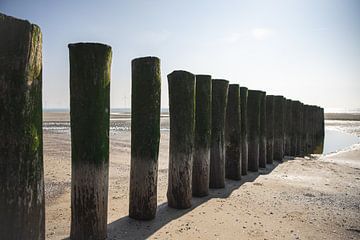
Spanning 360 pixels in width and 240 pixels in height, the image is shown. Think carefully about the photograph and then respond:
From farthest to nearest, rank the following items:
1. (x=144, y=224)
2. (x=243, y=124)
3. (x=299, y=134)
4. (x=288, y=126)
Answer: (x=299, y=134) < (x=288, y=126) < (x=243, y=124) < (x=144, y=224)

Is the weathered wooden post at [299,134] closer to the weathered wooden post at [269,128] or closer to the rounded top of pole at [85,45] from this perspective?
the weathered wooden post at [269,128]

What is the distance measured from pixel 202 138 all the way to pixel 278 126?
19.9 ft

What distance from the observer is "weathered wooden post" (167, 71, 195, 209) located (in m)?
5.32

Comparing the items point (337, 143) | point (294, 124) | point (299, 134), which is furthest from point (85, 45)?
point (337, 143)

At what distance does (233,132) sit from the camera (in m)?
7.52

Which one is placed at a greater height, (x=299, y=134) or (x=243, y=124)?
(x=243, y=124)

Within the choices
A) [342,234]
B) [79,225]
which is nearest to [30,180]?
[79,225]

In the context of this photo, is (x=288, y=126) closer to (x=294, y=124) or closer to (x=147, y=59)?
(x=294, y=124)

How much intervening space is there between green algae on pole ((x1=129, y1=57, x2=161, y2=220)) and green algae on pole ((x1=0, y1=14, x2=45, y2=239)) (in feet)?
6.31

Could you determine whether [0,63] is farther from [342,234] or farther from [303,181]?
[303,181]

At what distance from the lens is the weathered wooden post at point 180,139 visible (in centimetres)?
532

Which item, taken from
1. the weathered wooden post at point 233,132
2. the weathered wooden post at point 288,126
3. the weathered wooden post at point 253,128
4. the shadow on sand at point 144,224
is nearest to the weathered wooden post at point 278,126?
the weathered wooden post at point 288,126

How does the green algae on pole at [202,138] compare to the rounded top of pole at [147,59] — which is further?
the green algae on pole at [202,138]

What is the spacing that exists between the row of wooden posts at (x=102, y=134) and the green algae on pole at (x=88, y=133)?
0.04 ft
